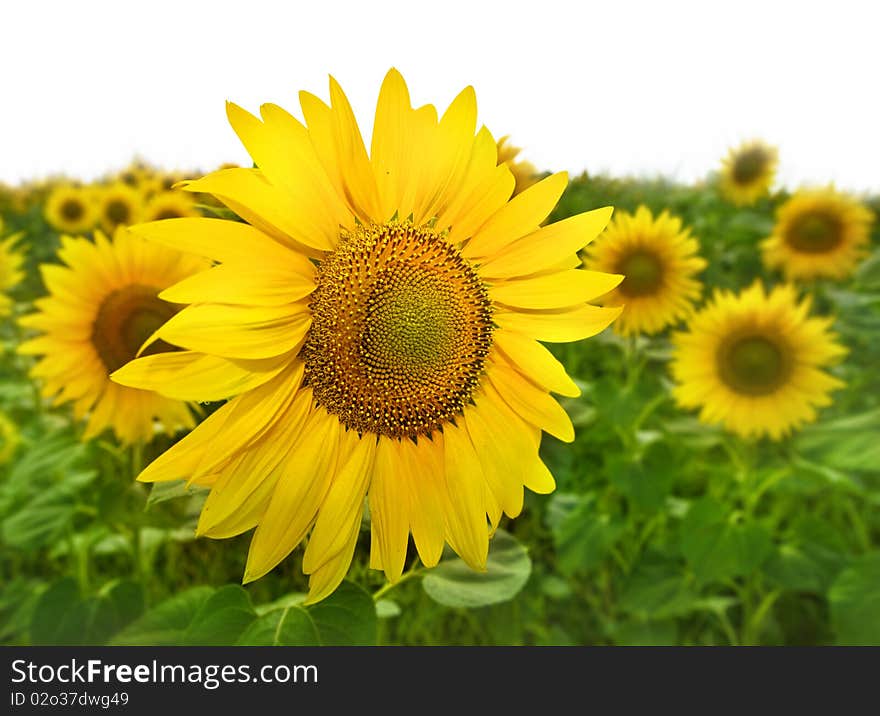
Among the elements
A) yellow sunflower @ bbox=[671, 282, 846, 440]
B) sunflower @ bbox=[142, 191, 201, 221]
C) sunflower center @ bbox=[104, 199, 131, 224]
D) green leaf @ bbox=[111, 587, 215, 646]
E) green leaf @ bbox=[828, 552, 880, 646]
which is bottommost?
green leaf @ bbox=[828, 552, 880, 646]

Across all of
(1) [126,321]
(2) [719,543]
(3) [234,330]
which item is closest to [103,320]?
(1) [126,321]

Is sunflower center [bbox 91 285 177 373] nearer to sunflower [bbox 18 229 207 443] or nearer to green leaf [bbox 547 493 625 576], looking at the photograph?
sunflower [bbox 18 229 207 443]

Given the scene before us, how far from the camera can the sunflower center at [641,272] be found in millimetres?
1071

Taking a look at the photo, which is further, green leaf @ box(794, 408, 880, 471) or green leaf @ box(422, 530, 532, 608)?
green leaf @ box(794, 408, 880, 471)

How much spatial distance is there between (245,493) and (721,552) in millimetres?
968

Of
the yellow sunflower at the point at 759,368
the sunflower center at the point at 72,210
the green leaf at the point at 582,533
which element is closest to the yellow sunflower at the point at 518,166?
the yellow sunflower at the point at 759,368

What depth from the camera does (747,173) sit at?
2326 millimetres

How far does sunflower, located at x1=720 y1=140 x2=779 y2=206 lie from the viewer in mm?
2252

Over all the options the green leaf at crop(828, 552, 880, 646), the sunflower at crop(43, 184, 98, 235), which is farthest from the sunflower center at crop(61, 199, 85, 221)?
the green leaf at crop(828, 552, 880, 646)

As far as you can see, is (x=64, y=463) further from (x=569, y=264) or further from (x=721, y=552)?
(x=721, y=552)

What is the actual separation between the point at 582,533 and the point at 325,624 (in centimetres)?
81

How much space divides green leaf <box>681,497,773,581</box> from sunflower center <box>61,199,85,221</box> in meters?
2.04

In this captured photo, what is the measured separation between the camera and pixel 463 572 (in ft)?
2.30
